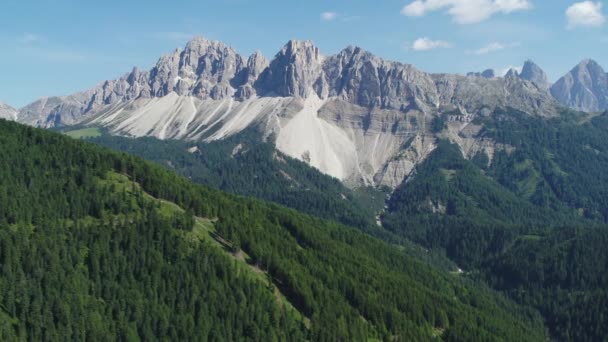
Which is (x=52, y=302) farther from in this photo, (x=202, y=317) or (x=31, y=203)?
(x=31, y=203)

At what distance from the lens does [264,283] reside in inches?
6939

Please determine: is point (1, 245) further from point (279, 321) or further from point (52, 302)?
point (279, 321)

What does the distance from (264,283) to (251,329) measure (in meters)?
21.7

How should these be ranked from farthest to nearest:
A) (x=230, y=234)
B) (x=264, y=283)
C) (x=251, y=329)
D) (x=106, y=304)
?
(x=230, y=234), (x=264, y=283), (x=251, y=329), (x=106, y=304)

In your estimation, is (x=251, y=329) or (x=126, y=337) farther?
(x=251, y=329)

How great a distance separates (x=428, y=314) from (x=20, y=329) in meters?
114

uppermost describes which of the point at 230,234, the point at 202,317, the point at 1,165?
the point at 1,165

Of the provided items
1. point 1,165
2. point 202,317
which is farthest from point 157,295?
point 1,165

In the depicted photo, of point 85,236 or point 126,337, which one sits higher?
point 85,236

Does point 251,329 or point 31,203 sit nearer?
point 251,329

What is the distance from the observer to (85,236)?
166 m

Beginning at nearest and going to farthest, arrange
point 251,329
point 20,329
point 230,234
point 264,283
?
point 20,329, point 251,329, point 264,283, point 230,234

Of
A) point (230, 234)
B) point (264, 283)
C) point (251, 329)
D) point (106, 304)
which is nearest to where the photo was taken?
point (106, 304)

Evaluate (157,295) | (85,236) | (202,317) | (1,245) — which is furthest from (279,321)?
(1,245)
